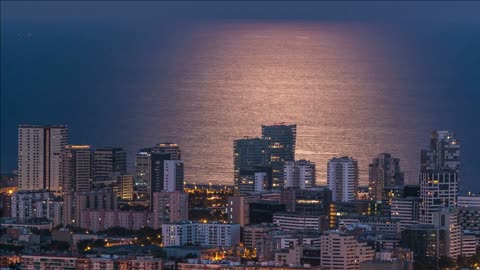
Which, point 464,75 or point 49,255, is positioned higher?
point 464,75

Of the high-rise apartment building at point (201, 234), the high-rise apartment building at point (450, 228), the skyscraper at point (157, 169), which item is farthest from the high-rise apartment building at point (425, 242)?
the skyscraper at point (157, 169)

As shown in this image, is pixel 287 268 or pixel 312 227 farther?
pixel 312 227

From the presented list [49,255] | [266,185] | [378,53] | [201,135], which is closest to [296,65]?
[378,53]

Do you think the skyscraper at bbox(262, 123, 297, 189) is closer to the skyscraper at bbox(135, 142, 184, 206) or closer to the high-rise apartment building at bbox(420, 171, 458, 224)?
the skyscraper at bbox(135, 142, 184, 206)

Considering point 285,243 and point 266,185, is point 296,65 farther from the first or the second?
point 285,243

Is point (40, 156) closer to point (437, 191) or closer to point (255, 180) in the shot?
point (255, 180)

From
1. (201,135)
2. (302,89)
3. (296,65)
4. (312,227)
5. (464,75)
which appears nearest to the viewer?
(312,227)

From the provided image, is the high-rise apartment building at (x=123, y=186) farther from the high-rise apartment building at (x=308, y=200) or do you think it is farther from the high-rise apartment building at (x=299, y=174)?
the high-rise apartment building at (x=308, y=200)
